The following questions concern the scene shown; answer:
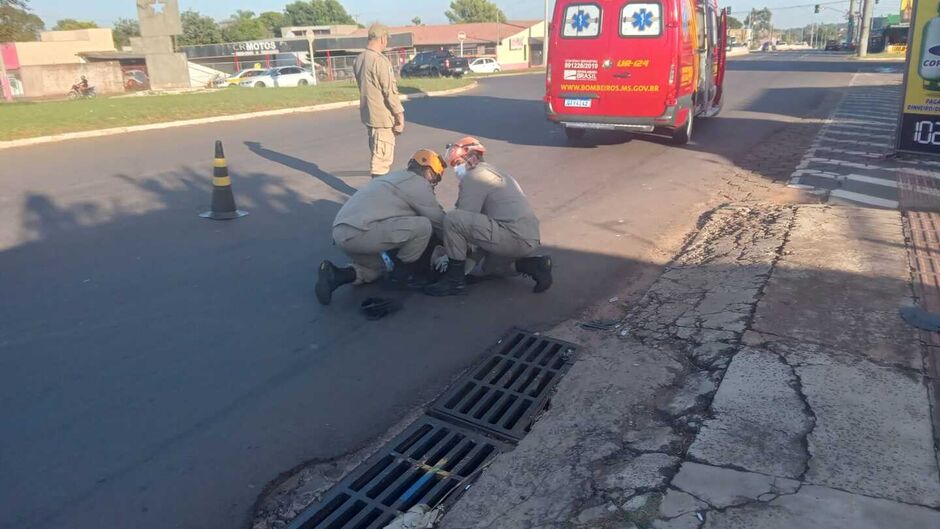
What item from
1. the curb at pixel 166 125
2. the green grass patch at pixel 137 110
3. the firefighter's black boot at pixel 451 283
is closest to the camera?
the firefighter's black boot at pixel 451 283

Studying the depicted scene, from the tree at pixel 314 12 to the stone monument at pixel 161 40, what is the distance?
258 feet

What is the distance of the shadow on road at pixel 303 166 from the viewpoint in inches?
378

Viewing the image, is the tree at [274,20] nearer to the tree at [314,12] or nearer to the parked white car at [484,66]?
the tree at [314,12]

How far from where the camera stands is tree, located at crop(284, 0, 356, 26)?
10850 cm

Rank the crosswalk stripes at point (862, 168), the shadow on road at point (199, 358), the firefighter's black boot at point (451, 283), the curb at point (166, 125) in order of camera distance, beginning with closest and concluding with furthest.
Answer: the shadow on road at point (199, 358) < the firefighter's black boot at point (451, 283) < the crosswalk stripes at point (862, 168) < the curb at point (166, 125)

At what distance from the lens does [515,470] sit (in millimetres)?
3383

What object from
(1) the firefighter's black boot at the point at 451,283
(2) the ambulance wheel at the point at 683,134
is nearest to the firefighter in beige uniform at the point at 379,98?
(1) the firefighter's black boot at the point at 451,283

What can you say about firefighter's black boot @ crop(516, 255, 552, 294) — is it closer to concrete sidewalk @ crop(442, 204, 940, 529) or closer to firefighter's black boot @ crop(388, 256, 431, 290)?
concrete sidewalk @ crop(442, 204, 940, 529)

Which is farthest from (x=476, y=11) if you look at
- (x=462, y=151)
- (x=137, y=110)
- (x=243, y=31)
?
(x=462, y=151)

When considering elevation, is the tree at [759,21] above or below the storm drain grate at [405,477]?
above

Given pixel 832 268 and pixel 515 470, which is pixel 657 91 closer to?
pixel 832 268

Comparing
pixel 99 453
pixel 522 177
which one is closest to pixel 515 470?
pixel 99 453

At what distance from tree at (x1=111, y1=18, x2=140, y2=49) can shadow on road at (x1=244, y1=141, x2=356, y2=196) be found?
72444 millimetres

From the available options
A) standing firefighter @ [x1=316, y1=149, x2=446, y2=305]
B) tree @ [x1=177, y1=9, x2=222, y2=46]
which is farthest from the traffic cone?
tree @ [x1=177, y1=9, x2=222, y2=46]
